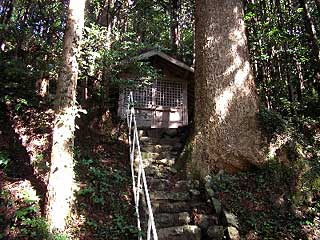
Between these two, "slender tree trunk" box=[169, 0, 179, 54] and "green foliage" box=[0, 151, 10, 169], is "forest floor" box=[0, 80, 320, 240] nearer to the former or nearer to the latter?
"green foliage" box=[0, 151, 10, 169]

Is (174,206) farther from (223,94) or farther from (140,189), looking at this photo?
(223,94)

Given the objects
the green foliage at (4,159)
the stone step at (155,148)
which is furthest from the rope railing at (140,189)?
the green foliage at (4,159)

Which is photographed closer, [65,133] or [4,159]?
[65,133]

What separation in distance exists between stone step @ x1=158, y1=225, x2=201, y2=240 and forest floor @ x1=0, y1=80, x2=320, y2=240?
50 cm

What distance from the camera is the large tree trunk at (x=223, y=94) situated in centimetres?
698

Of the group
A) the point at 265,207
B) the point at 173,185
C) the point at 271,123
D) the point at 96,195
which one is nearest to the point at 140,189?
the point at 173,185

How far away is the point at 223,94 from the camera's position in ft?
24.2

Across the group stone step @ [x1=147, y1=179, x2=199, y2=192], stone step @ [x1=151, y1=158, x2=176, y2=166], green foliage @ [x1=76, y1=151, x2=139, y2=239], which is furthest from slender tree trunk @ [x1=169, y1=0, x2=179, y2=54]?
stone step @ [x1=147, y1=179, x2=199, y2=192]

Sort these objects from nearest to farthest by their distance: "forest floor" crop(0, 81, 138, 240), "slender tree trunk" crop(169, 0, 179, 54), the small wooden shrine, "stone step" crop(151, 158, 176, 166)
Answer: "forest floor" crop(0, 81, 138, 240) → "stone step" crop(151, 158, 176, 166) → the small wooden shrine → "slender tree trunk" crop(169, 0, 179, 54)

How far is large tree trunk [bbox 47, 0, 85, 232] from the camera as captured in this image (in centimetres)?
508

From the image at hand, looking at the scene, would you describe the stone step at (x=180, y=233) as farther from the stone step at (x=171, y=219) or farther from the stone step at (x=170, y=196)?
the stone step at (x=170, y=196)

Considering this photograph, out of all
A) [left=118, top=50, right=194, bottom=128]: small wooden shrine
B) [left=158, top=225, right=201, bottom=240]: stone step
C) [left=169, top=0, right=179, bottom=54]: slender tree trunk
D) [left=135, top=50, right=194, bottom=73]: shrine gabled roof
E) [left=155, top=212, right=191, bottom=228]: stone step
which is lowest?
[left=158, top=225, right=201, bottom=240]: stone step

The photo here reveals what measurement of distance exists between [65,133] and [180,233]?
2.63m

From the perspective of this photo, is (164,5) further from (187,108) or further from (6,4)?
(6,4)
